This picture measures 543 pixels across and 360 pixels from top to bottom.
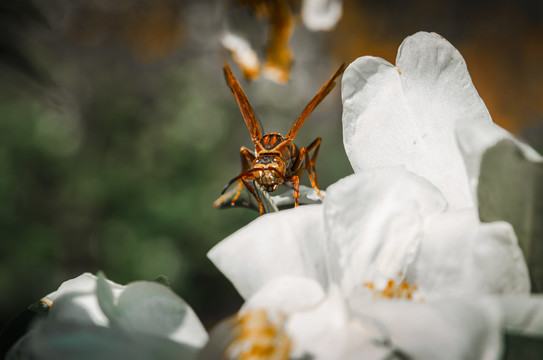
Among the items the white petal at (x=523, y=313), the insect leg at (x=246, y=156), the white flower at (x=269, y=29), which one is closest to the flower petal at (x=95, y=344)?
the white petal at (x=523, y=313)

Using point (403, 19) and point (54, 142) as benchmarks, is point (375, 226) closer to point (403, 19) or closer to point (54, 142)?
point (54, 142)

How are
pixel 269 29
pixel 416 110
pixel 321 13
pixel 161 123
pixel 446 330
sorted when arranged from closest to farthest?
pixel 446 330, pixel 416 110, pixel 269 29, pixel 161 123, pixel 321 13

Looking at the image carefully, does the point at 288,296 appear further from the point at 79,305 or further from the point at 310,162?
the point at 310,162

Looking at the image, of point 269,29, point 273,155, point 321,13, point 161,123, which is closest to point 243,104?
point 273,155

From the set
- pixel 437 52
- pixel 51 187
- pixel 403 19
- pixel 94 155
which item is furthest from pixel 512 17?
pixel 437 52

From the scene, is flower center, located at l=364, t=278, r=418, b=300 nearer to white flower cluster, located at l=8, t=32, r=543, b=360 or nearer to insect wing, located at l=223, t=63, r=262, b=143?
white flower cluster, located at l=8, t=32, r=543, b=360
